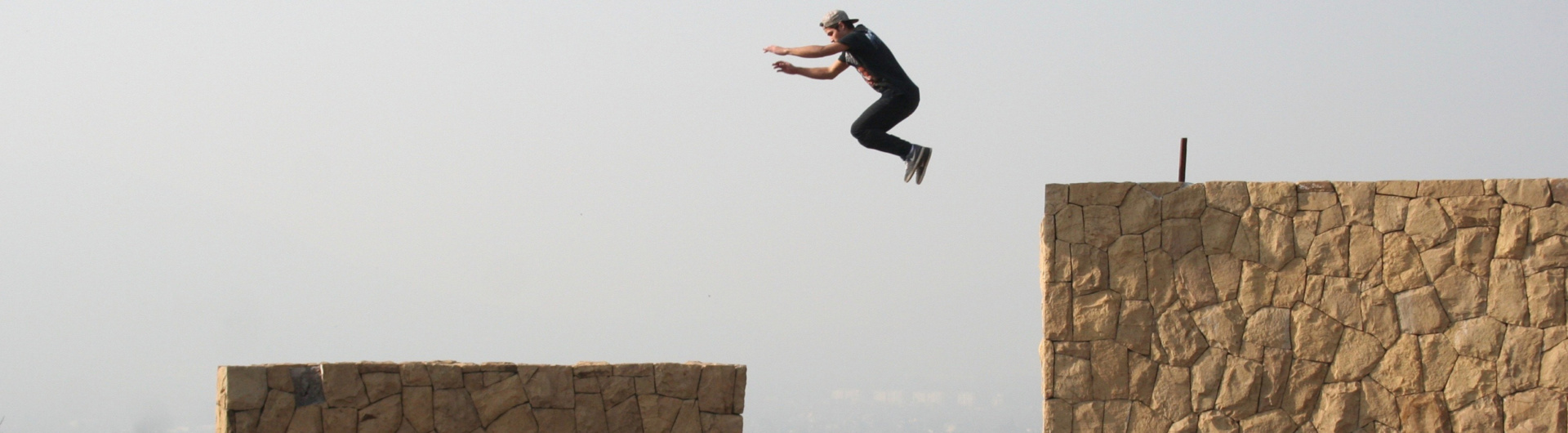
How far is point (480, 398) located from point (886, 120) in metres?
2.87

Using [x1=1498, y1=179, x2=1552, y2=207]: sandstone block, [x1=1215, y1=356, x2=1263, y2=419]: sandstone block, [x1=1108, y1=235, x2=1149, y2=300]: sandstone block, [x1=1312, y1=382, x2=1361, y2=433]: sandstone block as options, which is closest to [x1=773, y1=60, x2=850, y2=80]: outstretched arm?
[x1=1108, y1=235, x2=1149, y2=300]: sandstone block

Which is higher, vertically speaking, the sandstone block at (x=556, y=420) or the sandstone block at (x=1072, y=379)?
the sandstone block at (x=1072, y=379)

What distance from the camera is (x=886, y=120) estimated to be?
9984mm

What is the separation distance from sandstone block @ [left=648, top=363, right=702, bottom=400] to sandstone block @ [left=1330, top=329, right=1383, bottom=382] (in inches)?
144

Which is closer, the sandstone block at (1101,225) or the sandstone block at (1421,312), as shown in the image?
the sandstone block at (1421,312)

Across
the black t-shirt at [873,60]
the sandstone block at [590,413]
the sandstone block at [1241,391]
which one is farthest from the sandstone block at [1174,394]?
the sandstone block at [590,413]

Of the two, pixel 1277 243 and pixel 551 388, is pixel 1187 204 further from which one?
pixel 551 388

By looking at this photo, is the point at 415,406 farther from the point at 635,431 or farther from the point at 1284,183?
the point at 1284,183

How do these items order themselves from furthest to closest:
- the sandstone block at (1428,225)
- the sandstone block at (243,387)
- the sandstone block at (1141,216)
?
the sandstone block at (1141,216) → the sandstone block at (1428,225) → the sandstone block at (243,387)

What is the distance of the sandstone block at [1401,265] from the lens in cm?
955

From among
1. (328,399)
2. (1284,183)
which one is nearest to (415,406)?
(328,399)

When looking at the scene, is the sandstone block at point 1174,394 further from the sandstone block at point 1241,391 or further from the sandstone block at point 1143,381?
the sandstone block at point 1241,391

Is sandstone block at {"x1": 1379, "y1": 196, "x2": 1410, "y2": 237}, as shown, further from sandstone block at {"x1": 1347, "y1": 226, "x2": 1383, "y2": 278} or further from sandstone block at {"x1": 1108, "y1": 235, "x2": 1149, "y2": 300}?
sandstone block at {"x1": 1108, "y1": 235, "x2": 1149, "y2": 300}

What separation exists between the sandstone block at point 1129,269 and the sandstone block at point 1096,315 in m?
0.07
